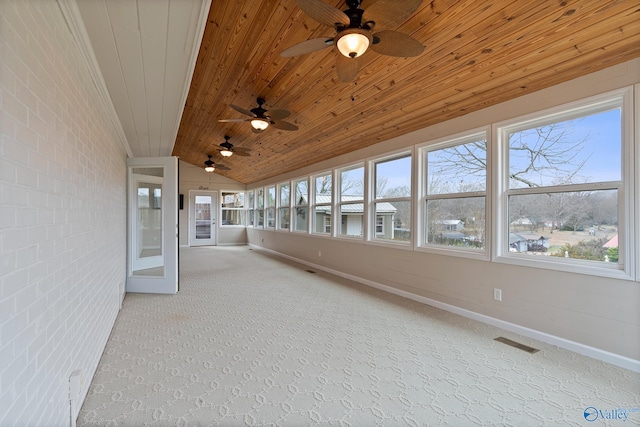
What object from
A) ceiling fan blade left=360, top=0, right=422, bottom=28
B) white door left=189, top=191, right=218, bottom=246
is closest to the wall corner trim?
ceiling fan blade left=360, top=0, right=422, bottom=28

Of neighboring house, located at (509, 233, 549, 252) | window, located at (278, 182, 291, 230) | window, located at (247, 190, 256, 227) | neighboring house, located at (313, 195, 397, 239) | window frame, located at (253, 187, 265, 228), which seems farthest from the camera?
window, located at (247, 190, 256, 227)

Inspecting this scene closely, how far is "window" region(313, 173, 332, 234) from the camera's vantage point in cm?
647

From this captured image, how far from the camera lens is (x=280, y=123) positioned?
12.7 ft

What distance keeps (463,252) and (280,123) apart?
2796 mm

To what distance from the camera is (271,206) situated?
31.3 ft

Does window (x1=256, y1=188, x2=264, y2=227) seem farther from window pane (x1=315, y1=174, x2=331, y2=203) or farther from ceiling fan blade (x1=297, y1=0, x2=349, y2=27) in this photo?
ceiling fan blade (x1=297, y1=0, x2=349, y2=27)

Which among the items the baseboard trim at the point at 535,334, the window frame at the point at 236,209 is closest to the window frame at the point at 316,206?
the baseboard trim at the point at 535,334

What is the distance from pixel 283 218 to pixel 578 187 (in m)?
6.92

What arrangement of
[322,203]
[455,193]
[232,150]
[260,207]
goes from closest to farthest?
[455,193], [232,150], [322,203], [260,207]

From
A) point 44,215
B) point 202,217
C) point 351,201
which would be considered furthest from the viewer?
point 202,217

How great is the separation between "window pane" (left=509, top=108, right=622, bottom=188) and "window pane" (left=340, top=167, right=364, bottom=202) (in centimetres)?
262

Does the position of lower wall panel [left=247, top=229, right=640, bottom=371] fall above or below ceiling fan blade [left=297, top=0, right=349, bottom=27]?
below

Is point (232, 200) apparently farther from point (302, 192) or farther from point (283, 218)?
point (302, 192)

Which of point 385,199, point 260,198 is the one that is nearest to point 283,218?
point 260,198
